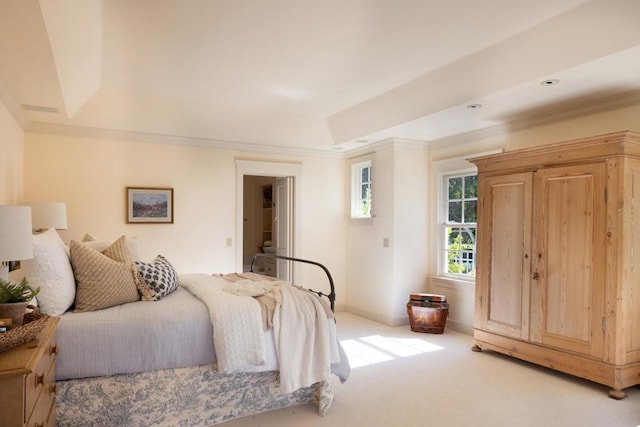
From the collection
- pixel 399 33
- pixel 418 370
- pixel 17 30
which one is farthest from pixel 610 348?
pixel 17 30

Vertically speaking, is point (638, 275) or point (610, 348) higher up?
point (638, 275)

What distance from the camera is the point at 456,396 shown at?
307cm

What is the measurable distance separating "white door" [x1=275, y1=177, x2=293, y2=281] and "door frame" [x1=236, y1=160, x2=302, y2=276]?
0.06m

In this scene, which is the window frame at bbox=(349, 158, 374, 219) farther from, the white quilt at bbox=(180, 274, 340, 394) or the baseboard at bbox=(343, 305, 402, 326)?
the white quilt at bbox=(180, 274, 340, 394)

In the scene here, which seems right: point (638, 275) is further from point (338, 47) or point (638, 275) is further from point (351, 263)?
point (351, 263)

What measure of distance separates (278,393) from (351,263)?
3349mm

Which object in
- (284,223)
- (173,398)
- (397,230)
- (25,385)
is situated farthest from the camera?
(284,223)

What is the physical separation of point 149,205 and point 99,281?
7.98ft

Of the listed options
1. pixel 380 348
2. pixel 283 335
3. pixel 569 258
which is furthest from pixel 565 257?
pixel 283 335

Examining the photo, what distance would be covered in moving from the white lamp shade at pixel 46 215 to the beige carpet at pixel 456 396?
8.28 feet

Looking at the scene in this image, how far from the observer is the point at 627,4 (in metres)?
2.38

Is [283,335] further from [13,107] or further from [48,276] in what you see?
[13,107]

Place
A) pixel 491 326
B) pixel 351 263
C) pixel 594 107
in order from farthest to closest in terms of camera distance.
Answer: pixel 351 263 → pixel 491 326 → pixel 594 107

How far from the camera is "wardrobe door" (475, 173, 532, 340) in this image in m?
3.70
